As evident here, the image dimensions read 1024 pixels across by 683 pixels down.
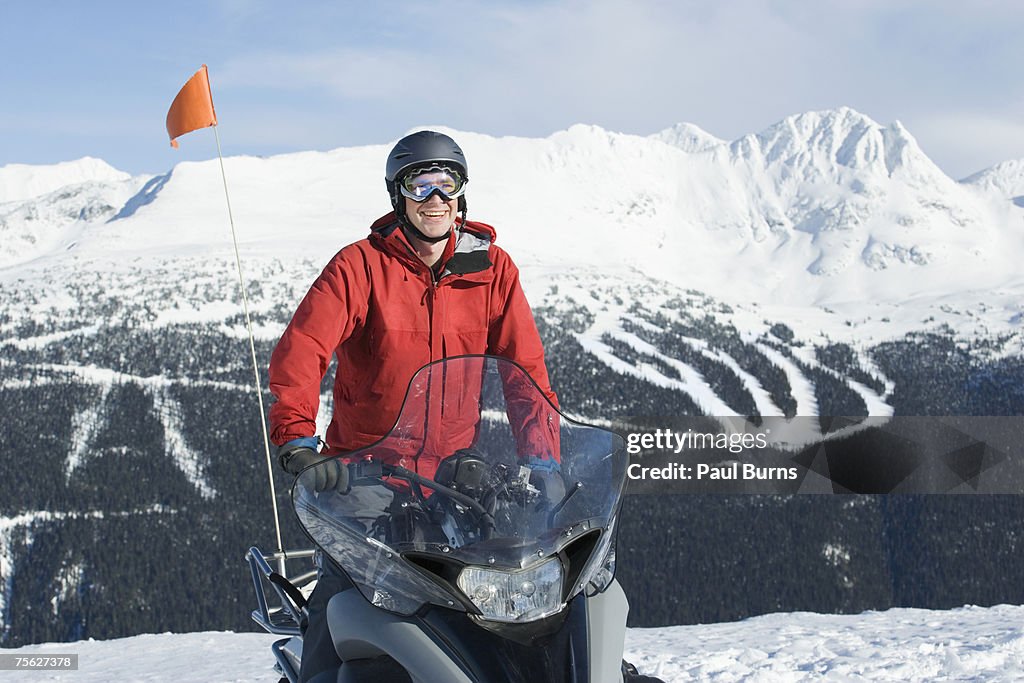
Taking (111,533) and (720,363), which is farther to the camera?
(720,363)

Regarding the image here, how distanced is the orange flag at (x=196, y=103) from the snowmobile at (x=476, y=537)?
5.34 metres

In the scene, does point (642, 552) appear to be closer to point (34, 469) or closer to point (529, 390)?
point (34, 469)

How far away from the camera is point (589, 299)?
140 meters

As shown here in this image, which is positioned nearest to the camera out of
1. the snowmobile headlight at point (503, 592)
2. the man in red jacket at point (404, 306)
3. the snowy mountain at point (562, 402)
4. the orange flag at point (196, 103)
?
the snowmobile headlight at point (503, 592)

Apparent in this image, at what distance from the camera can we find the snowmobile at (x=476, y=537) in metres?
2.04

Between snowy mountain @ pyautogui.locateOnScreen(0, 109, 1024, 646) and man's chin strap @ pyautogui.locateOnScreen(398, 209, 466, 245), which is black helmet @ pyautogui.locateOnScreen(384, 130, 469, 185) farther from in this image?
snowy mountain @ pyautogui.locateOnScreen(0, 109, 1024, 646)

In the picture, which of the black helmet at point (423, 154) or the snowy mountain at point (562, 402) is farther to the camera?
the snowy mountain at point (562, 402)

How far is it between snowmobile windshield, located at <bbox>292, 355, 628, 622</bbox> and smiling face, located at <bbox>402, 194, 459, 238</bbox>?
629 mm

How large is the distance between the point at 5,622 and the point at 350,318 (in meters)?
71.6

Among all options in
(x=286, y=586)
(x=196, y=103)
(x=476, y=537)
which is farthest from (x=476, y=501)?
(x=196, y=103)

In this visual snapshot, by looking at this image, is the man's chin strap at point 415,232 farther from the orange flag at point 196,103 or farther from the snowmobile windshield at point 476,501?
the orange flag at point 196,103

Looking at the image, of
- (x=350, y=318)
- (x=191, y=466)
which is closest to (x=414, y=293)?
(x=350, y=318)

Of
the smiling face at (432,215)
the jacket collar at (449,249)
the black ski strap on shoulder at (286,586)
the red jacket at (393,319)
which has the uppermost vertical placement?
the smiling face at (432,215)

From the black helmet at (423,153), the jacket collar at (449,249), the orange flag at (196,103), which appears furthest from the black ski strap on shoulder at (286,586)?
the orange flag at (196,103)
